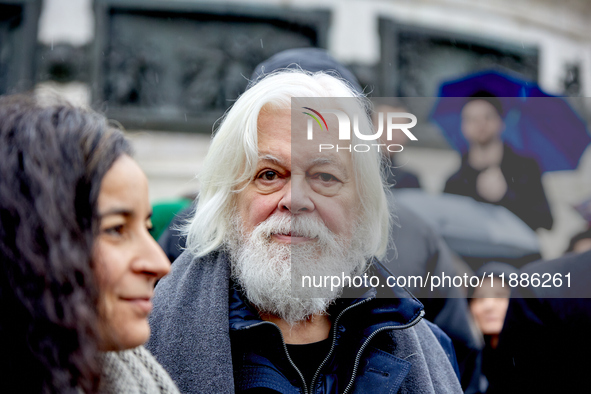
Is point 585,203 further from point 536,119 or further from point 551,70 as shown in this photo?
point 551,70

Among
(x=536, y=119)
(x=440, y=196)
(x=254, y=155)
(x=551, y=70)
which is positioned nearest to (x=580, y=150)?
(x=536, y=119)

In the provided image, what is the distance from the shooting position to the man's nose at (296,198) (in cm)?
195

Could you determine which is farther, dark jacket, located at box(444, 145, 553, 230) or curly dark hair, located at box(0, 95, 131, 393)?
dark jacket, located at box(444, 145, 553, 230)

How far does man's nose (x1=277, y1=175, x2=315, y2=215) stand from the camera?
1.95 meters

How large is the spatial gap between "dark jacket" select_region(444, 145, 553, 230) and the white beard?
1405 mm

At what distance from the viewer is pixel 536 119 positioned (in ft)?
11.3

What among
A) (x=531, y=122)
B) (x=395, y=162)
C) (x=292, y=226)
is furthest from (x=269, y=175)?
(x=531, y=122)

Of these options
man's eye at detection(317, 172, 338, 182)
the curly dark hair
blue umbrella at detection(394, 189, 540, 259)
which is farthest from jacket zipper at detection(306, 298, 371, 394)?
blue umbrella at detection(394, 189, 540, 259)

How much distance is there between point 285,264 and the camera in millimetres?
2020

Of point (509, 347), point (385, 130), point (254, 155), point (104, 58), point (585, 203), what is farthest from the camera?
point (104, 58)

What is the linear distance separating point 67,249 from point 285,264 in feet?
3.41

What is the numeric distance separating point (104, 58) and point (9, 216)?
5.19m

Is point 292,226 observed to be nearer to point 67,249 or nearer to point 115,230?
point 115,230

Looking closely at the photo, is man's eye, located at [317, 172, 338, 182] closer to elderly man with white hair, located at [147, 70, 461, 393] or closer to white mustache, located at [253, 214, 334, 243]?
elderly man with white hair, located at [147, 70, 461, 393]
